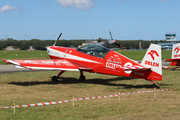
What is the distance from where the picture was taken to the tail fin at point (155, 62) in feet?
34.9

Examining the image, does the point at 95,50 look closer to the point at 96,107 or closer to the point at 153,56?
the point at 153,56

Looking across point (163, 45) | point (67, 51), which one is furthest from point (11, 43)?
point (67, 51)

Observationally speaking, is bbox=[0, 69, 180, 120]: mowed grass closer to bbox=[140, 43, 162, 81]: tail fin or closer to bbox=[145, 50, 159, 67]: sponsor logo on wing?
bbox=[140, 43, 162, 81]: tail fin

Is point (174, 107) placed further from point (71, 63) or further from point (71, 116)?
point (71, 63)

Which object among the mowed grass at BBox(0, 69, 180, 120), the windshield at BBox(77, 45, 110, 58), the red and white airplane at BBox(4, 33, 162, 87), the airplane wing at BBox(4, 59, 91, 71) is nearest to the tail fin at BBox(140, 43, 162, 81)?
the red and white airplane at BBox(4, 33, 162, 87)

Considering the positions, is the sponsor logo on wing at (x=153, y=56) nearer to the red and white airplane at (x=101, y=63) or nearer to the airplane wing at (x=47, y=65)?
the red and white airplane at (x=101, y=63)

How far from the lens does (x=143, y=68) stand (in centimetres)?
1054

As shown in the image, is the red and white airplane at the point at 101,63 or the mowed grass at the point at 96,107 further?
the red and white airplane at the point at 101,63

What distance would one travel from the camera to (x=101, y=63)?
1240 cm

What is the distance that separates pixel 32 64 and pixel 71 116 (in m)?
6.73

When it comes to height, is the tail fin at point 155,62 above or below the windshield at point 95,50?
below

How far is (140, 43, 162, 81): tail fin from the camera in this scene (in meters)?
10.6

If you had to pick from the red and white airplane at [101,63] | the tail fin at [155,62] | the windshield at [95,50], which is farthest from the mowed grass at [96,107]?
the windshield at [95,50]

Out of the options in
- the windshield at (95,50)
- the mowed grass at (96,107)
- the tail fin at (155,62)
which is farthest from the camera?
the windshield at (95,50)
